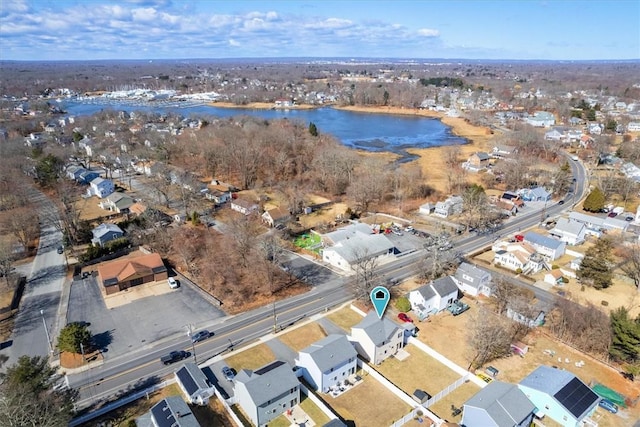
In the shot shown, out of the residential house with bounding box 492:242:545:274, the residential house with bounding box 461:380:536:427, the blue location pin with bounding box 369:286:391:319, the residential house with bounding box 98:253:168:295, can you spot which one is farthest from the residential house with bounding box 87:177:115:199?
the residential house with bounding box 461:380:536:427

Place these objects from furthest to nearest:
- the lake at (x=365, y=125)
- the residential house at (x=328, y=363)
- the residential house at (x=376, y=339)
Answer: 1. the lake at (x=365, y=125)
2. the residential house at (x=376, y=339)
3. the residential house at (x=328, y=363)

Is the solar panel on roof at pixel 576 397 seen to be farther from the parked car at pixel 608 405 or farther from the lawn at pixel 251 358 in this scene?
the lawn at pixel 251 358

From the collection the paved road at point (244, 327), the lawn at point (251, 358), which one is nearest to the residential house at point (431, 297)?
the paved road at point (244, 327)

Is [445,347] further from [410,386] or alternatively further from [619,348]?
[619,348]

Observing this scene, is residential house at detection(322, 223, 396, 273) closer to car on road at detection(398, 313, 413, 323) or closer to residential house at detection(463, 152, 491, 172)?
car on road at detection(398, 313, 413, 323)

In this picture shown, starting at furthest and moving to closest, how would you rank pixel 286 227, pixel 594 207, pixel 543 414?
pixel 594 207, pixel 286 227, pixel 543 414

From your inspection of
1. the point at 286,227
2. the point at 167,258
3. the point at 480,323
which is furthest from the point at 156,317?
the point at 480,323
